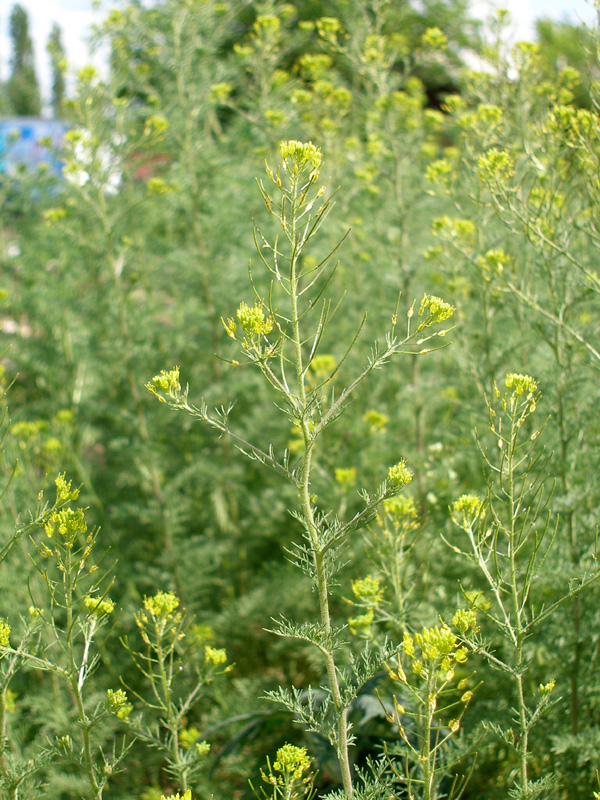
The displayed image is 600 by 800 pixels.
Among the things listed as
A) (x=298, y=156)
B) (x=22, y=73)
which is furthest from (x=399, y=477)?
(x=22, y=73)

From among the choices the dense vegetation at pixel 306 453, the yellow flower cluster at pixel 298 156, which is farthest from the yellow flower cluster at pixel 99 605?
the yellow flower cluster at pixel 298 156

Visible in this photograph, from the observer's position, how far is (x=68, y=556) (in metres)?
1.41

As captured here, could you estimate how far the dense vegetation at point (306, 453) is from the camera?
1.44m

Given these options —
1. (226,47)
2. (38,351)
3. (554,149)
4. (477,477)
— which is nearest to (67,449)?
(38,351)

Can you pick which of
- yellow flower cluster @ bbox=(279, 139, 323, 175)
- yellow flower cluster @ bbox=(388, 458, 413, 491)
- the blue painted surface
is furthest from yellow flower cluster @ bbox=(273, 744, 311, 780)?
the blue painted surface

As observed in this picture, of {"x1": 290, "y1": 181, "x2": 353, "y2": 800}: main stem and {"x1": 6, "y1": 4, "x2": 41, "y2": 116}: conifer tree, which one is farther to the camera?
{"x1": 6, "y1": 4, "x2": 41, "y2": 116}: conifer tree

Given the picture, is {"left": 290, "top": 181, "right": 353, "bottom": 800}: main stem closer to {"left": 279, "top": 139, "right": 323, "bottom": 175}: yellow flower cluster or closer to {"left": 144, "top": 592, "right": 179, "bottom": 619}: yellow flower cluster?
{"left": 279, "top": 139, "right": 323, "bottom": 175}: yellow flower cluster

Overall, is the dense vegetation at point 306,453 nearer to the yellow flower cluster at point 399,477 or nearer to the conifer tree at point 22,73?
the yellow flower cluster at point 399,477

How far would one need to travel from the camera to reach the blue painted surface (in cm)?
454

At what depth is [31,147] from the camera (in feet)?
33.1

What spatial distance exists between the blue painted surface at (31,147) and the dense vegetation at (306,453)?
13.4 inches

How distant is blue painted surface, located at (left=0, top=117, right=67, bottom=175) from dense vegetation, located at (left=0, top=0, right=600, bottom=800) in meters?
0.34

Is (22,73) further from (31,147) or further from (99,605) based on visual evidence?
(99,605)

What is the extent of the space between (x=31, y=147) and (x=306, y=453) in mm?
10370
